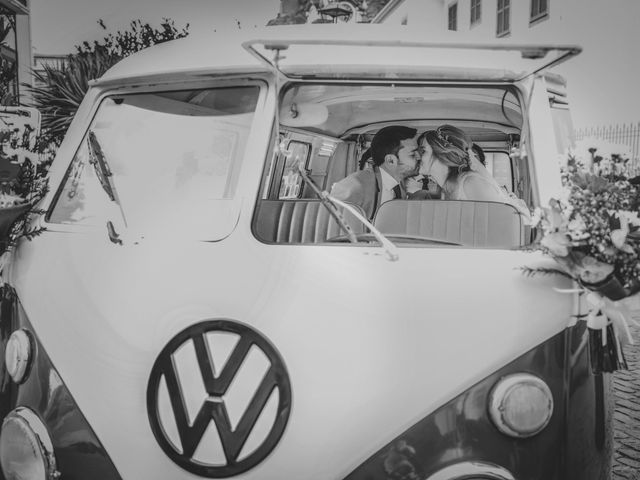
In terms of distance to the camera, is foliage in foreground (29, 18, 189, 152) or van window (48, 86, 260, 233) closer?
van window (48, 86, 260, 233)

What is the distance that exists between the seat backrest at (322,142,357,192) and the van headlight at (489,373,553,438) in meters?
2.88

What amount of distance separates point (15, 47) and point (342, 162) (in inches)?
83.5

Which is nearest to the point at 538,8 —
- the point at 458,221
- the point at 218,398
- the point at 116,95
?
the point at 458,221

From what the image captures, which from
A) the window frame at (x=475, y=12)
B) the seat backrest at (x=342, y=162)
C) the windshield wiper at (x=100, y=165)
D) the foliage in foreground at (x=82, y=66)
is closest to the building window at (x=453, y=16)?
the window frame at (x=475, y=12)

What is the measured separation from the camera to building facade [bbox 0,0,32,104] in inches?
146

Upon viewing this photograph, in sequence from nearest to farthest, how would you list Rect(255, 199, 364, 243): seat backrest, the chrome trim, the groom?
the chrome trim < Rect(255, 199, 364, 243): seat backrest < the groom

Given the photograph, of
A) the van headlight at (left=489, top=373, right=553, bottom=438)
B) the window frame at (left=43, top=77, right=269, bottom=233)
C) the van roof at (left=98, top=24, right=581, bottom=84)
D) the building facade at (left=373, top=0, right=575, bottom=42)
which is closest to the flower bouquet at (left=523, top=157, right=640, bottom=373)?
the van headlight at (left=489, top=373, right=553, bottom=438)

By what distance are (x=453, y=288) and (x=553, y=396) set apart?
0.38 metres

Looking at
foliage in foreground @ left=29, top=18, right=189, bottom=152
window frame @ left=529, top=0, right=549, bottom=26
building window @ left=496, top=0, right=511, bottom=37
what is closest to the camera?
foliage in foreground @ left=29, top=18, right=189, bottom=152

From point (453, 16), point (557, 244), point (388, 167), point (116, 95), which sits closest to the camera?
point (557, 244)

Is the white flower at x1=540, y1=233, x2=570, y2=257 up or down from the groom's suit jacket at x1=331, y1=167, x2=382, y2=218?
down

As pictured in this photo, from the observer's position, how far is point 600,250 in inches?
68.1

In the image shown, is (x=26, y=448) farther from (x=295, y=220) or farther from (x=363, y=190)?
(x=363, y=190)

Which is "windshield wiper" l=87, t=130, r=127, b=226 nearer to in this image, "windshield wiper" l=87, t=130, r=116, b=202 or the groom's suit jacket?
"windshield wiper" l=87, t=130, r=116, b=202
